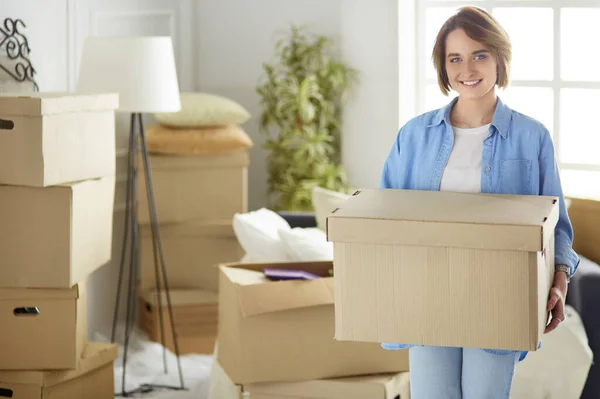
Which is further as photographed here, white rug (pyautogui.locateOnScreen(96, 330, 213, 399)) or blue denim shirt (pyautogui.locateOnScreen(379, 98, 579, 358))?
white rug (pyautogui.locateOnScreen(96, 330, 213, 399))

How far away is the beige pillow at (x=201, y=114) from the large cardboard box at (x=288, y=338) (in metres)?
1.29

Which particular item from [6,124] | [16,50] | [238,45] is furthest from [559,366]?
[238,45]

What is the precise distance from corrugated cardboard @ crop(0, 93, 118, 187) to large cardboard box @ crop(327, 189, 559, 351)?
1.21 m

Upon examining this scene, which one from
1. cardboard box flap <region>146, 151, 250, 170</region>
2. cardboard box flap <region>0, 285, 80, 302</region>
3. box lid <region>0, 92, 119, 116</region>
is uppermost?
box lid <region>0, 92, 119, 116</region>

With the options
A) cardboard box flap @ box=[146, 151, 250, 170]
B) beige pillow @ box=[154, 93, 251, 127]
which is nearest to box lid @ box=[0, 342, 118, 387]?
cardboard box flap @ box=[146, 151, 250, 170]

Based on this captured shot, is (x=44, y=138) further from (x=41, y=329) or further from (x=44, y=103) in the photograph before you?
(x=41, y=329)

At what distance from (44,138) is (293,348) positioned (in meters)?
0.95

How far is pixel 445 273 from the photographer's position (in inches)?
73.0

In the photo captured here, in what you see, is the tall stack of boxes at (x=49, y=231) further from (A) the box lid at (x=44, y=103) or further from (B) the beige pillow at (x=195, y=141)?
(B) the beige pillow at (x=195, y=141)

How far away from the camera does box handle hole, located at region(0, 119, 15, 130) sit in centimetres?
285

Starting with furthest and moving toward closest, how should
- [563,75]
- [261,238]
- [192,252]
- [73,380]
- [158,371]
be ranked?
1. [192,252]
2. [563,75]
3. [158,371]
4. [261,238]
5. [73,380]

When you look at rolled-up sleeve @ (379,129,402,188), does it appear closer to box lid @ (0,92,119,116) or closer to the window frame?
box lid @ (0,92,119,116)

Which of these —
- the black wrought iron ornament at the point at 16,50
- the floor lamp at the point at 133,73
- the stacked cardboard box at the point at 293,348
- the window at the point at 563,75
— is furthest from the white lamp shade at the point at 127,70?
the window at the point at 563,75

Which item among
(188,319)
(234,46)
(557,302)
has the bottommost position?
(188,319)
